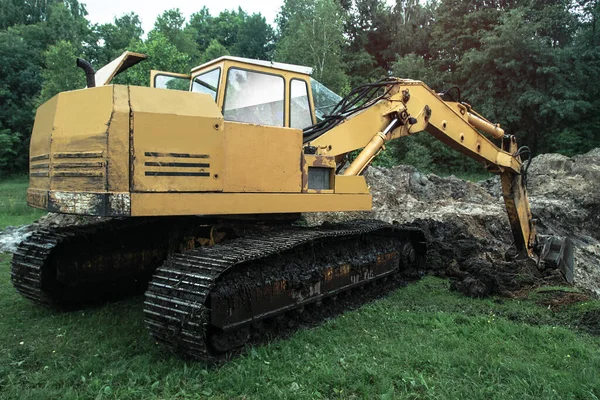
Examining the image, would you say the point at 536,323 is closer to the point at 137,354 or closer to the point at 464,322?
the point at 464,322

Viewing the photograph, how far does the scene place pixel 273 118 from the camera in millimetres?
5285

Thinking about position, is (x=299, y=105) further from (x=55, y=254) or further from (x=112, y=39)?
(x=112, y=39)

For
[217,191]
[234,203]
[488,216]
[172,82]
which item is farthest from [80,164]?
[488,216]

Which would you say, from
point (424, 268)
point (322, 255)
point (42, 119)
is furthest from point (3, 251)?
point (424, 268)

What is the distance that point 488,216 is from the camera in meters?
11.2

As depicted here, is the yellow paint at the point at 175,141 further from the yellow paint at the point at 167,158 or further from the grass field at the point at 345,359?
the grass field at the point at 345,359

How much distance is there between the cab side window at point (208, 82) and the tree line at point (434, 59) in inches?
454

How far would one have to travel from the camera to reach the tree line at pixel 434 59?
76.0 feet

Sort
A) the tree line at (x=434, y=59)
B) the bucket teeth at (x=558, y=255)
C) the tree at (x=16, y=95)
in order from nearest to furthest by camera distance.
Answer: the bucket teeth at (x=558, y=255), the tree line at (x=434, y=59), the tree at (x=16, y=95)

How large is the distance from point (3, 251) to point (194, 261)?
681 cm

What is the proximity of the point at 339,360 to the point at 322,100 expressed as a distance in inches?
136

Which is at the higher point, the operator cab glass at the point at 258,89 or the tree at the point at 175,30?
the tree at the point at 175,30

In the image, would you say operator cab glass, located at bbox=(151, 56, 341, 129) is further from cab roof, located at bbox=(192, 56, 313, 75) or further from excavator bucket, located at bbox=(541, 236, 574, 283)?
excavator bucket, located at bbox=(541, 236, 574, 283)

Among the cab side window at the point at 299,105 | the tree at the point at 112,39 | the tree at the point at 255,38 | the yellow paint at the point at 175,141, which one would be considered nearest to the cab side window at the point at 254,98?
the cab side window at the point at 299,105
